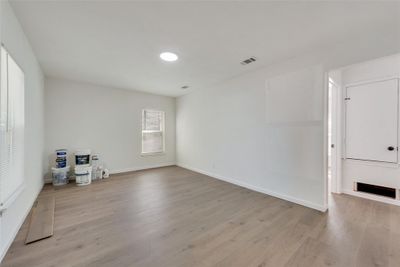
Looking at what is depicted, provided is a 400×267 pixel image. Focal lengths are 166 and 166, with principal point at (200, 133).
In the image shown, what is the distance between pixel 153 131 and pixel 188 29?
3989mm

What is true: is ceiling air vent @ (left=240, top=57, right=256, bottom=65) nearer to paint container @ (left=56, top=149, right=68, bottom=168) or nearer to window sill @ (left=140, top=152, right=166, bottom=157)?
window sill @ (left=140, top=152, right=166, bottom=157)

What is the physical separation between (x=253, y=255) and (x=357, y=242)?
1204 mm

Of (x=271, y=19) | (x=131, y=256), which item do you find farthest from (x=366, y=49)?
(x=131, y=256)

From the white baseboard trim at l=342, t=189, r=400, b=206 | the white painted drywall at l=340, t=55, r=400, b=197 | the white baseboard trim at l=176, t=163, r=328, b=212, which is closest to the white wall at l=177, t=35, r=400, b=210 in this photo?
the white baseboard trim at l=176, t=163, r=328, b=212

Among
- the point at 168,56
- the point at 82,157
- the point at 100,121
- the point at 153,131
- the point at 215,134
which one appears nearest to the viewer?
the point at 168,56

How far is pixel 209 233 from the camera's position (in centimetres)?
199

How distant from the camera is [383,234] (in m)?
1.95

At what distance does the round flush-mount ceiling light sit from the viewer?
8.85 feet

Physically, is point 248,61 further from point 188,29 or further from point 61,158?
point 61,158

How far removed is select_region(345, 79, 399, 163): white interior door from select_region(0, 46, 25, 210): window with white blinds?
16.3ft

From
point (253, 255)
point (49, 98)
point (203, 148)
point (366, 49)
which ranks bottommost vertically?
point (253, 255)

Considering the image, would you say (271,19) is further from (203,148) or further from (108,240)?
(203,148)

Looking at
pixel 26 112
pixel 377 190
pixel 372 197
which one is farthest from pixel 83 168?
pixel 377 190

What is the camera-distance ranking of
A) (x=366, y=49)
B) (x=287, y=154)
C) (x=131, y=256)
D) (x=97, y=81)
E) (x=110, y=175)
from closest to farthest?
(x=131, y=256)
(x=366, y=49)
(x=287, y=154)
(x=97, y=81)
(x=110, y=175)
